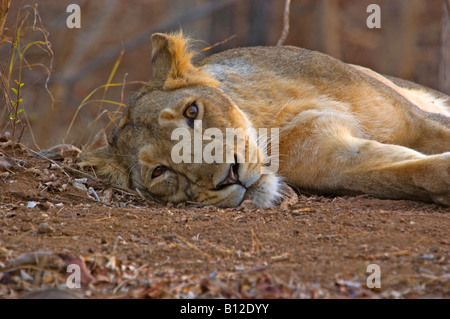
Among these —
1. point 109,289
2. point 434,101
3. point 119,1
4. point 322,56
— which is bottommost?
point 109,289

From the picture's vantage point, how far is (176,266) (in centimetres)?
284

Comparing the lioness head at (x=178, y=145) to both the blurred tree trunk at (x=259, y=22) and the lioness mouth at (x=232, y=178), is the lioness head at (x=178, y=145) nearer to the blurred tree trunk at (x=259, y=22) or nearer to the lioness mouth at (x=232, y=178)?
the lioness mouth at (x=232, y=178)

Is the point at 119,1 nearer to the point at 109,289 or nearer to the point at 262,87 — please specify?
the point at 262,87

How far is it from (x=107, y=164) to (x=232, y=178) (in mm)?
1267

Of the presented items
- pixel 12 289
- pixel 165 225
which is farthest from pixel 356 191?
pixel 12 289

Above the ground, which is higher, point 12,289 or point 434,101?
point 434,101

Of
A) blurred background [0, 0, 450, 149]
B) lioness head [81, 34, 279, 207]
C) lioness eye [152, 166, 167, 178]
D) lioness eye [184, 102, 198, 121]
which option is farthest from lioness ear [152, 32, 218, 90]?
blurred background [0, 0, 450, 149]

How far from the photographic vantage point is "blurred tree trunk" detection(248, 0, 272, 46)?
11156 millimetres

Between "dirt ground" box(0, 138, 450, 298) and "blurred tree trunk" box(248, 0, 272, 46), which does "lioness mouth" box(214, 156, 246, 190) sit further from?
"blurred tree trunk" box(248, 0, 272, 46)

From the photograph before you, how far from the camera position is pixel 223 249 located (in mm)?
3047

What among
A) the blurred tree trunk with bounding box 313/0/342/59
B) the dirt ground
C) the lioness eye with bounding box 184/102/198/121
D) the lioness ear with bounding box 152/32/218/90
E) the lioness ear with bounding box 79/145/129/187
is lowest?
the dirt ground

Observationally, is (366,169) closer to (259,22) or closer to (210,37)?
(259,22)

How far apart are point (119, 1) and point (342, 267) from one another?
1254 cm

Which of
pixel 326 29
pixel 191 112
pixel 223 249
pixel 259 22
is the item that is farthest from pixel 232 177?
pixel 326 29
